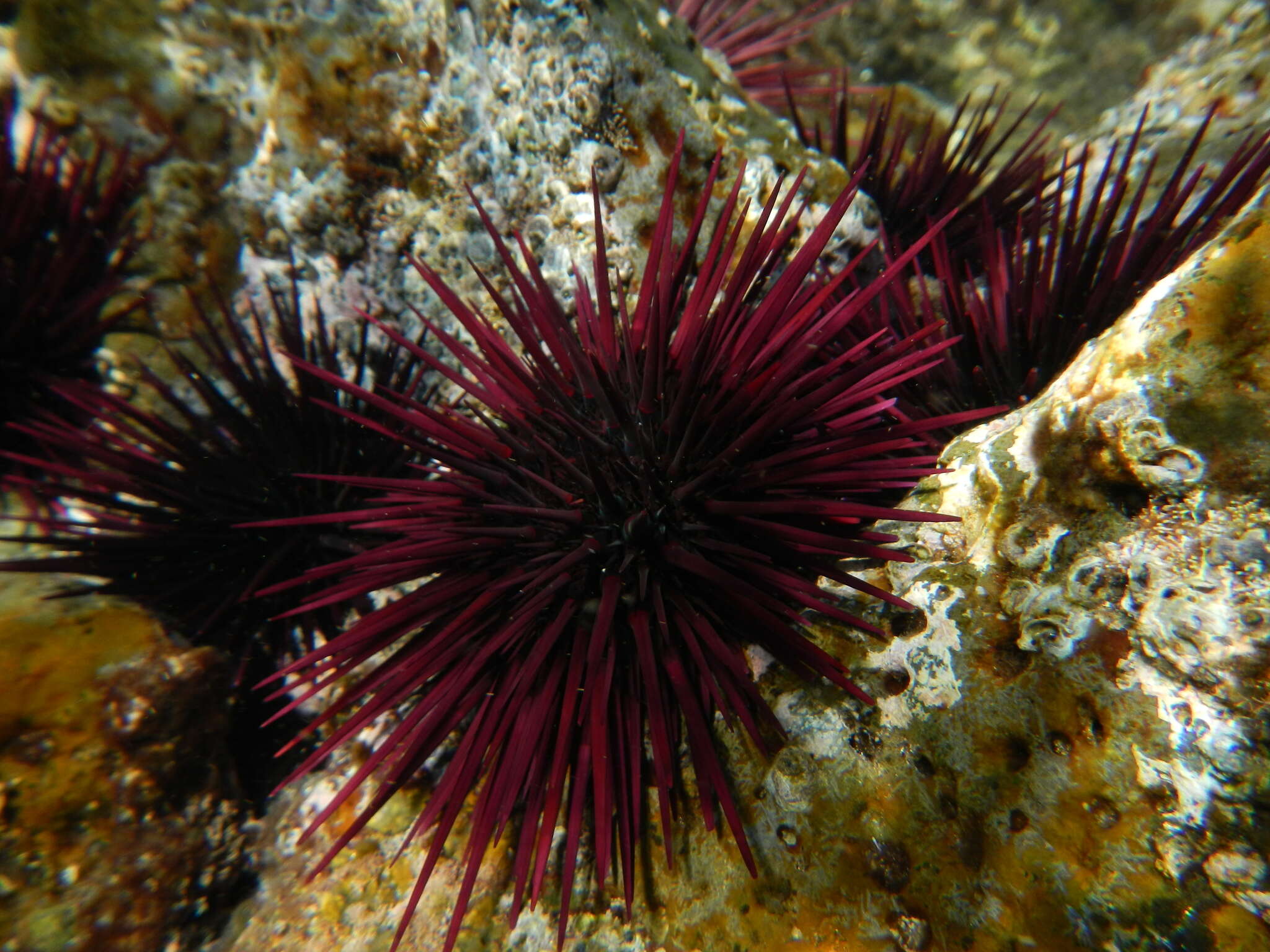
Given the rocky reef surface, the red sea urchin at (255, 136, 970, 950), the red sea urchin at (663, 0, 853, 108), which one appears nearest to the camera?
the rocky reef surface

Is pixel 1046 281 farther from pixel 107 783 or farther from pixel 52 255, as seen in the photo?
pixel 52 255

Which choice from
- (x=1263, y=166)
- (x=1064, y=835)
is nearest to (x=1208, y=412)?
(x=1064, y=835)

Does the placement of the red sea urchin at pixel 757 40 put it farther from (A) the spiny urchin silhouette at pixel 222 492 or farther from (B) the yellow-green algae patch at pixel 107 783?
(B) the yellow-green algae patch at pixel 107 783

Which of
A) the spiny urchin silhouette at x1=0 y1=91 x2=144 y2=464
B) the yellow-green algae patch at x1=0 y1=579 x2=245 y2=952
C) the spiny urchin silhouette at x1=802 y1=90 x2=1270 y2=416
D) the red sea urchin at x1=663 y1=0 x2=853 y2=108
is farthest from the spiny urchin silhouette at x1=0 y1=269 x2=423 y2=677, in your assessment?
the red sea urchin at x1=663 y1=0 x2=853 y2=108

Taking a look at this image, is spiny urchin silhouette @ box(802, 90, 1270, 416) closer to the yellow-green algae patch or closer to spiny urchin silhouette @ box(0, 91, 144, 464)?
the yellow-green algae patch

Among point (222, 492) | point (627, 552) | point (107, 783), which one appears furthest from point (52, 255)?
point (627, 552)

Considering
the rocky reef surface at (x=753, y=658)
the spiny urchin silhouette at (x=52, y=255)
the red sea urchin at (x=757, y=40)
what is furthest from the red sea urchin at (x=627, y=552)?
the red sea urchin at (x=757, y=40)
